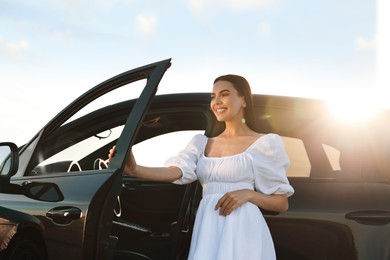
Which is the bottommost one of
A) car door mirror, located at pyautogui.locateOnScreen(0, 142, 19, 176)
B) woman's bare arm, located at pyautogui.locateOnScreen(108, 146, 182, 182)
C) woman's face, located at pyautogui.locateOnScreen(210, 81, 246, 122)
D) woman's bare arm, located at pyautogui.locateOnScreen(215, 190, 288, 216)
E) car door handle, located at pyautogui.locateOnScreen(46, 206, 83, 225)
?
car door handle, located at pyautogui.locateOnScreen(46, 206, 83, 225)

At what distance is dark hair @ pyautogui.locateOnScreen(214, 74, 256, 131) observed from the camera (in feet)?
9.49

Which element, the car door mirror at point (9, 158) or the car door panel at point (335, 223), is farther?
the car door mirror at point (9, 158)

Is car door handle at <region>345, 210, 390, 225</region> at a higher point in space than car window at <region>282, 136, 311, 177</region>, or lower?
lower

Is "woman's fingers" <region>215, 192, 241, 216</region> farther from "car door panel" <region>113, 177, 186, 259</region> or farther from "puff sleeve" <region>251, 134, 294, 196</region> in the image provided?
"car door panel" <region>113, 177, 186, 259</region>

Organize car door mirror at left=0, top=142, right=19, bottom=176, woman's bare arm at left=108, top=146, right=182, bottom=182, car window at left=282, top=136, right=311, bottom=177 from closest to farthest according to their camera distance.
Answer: woman's bare arm at left=108, top=146, right=182, bottom=182
car window at left=282, top=136, right=311, bottom=177
car door mirror at left=0, top=142, right=19, bottom=176

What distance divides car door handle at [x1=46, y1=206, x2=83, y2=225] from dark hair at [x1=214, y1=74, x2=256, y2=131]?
97cm

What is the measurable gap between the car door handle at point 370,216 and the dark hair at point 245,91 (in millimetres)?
654

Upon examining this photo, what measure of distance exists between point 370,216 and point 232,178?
0.70 m

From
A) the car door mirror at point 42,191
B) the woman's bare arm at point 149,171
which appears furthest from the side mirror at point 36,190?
the woman's bare arm at point 149,171

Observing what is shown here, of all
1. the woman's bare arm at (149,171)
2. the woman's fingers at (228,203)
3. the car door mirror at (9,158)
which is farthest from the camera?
the car door mirror at (9,158)

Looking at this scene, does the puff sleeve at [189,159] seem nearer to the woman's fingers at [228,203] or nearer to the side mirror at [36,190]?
the woman's fingers at [228,203]

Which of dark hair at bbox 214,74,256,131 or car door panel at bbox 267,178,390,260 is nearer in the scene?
car door panel at bbox 267,178,390,260

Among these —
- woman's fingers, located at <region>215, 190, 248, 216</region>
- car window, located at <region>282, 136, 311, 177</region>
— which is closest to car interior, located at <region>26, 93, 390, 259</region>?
car window, located at <region>282, 136, 311, 177</region>

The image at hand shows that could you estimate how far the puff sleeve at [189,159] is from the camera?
282 centimetres
